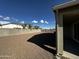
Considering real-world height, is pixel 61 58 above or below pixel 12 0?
below

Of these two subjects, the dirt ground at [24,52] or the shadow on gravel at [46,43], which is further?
the shadow on gravel at [46,43]

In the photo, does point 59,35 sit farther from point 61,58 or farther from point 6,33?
point 6,33

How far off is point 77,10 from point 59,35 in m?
1.74

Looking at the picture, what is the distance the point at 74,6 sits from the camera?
6.14 m

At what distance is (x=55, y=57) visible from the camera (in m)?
6.78

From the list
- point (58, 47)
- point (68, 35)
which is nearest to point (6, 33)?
point (68, 35)

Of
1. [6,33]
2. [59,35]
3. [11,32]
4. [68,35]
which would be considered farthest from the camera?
[11,32]

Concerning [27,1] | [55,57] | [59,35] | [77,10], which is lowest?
[55,57]

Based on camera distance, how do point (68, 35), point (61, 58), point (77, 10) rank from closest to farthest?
1. point (77, 10)
2. point (61, 58)
3. point (68, 35)

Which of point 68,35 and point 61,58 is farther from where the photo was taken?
point 68,35

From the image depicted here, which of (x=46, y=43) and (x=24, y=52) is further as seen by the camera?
(x=46, y=43)

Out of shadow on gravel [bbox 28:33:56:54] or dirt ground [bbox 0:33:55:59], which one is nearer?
dirt ground [bbox 0:33:55:59]

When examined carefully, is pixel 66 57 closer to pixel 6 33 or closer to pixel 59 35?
pixel 59 35

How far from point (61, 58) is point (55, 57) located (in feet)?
1.24
